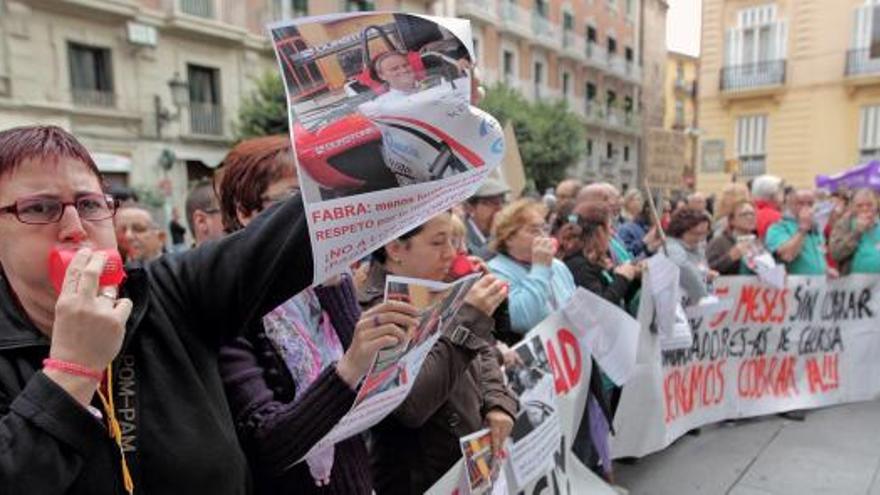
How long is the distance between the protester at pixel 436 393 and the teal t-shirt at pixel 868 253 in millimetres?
4086

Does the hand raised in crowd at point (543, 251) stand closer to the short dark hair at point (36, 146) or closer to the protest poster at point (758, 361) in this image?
the protest poster at point (758, 361)

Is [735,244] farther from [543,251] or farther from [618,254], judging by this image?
[543,251]

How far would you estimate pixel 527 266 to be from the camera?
2756 millimetres

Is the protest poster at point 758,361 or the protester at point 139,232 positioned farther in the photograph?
the protest poster at point 758,361

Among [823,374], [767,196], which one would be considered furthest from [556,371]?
[767,196]

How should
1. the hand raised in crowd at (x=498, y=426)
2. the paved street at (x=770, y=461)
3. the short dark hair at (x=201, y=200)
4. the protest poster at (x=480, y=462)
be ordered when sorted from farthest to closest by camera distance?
1. the paved street at (x=770, y=461)
2. the short dark hair at (x=201, y=200)
3. the hand raised in crowd at (x=498, y=426)
4. the protest poster at (x=480, y=462)

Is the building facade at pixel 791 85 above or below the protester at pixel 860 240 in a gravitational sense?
above

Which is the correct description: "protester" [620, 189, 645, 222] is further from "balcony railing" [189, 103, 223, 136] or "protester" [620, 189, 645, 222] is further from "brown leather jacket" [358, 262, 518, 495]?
"balcony railing" [189, 103, 223, 136]

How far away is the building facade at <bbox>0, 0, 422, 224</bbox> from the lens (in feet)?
43.2

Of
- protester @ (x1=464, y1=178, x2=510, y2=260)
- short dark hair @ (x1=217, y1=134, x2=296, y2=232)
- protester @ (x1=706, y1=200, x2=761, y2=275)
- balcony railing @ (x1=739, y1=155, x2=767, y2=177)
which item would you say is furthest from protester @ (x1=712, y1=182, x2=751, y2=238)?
balcony railing @ (x1=739, y1=155, x2=767, y2=177)

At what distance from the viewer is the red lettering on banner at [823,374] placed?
4453mm

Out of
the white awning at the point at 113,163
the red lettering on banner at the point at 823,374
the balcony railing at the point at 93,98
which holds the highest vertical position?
the balcony railing at the point at 93,98

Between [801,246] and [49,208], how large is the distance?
4855 millimetres

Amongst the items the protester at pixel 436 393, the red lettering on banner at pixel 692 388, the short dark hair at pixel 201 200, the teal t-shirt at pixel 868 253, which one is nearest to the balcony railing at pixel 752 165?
the teal t-shirt at pixel 868 253
